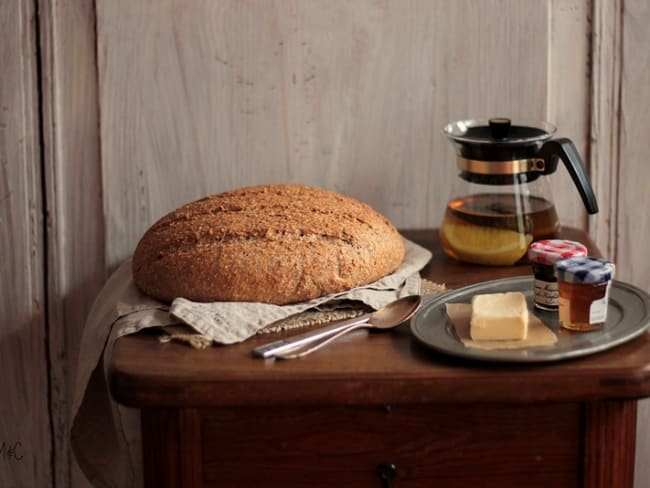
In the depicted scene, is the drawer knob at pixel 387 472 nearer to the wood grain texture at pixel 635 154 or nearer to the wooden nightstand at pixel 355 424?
the wooden nightstand at pixel 355 424

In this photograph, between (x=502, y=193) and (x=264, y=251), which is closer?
(x=264, y=251)

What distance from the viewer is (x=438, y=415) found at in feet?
3.29

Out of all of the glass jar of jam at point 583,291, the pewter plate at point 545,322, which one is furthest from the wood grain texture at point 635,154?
the glass jar of jam at point 583,291

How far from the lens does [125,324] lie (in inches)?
43.2

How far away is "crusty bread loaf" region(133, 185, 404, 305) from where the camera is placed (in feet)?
3.68

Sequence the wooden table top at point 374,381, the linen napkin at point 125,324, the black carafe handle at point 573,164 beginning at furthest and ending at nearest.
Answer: the black carafe handle at point 573,164 < the linen napkin at point 125,324 < the wooden table top at point 374,381

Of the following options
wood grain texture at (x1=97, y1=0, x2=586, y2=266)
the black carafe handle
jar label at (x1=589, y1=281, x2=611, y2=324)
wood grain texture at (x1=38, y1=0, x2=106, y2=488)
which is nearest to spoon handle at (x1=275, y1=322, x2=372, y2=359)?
jar label at (x1=589, y1=281, x2=611, y2=324)

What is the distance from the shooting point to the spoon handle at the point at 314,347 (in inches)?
39.8

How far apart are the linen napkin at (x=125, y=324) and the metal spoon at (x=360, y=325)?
0.02 m

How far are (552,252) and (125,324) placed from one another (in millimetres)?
480

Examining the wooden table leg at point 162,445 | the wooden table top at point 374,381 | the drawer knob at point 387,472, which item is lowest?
the drawer knob at point 387,472

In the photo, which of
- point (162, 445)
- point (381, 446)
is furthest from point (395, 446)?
point (162, 445)

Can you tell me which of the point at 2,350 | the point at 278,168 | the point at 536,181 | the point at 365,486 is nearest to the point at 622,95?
the point at 536,181

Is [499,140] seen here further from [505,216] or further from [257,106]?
[257,106]
